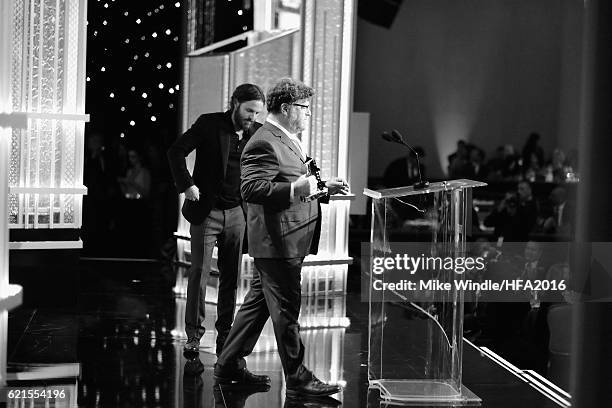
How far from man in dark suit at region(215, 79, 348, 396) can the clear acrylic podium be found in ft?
1.06

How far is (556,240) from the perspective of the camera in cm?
1073

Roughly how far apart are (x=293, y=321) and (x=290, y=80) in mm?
1204

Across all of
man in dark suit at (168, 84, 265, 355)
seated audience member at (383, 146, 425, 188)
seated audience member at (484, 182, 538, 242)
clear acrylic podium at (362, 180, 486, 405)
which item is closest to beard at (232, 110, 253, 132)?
man in dark suit at (168, 84, 265, 355)

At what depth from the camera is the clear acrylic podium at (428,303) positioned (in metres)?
5.11

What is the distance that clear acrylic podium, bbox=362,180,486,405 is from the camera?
511 cm

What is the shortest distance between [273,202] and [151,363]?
1.48 m

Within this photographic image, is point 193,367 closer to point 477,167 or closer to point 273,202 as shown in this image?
point 273,202

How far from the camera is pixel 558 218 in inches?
427

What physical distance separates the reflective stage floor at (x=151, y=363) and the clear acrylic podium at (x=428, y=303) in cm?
19

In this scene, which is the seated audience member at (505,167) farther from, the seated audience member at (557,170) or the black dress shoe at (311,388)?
the black dress shoe at (311,388)

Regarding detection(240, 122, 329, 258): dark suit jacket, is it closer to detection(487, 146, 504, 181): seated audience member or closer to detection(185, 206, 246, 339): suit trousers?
detection(185, 206, 246, 339): suit trousers

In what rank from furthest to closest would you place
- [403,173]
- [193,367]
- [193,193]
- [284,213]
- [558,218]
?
[403,173]
[558,218]
[193,193]
[193,367]
[284,213]

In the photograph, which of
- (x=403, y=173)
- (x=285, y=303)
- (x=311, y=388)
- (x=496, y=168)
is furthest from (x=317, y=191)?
(x=496, y=168)

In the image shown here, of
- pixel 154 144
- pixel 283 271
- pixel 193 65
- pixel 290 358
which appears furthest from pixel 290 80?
pixel 154 144
